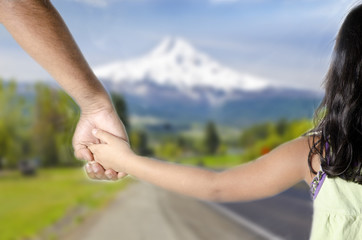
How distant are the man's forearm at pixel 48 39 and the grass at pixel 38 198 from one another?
→ 123 inches

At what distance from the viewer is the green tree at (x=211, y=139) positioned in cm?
285

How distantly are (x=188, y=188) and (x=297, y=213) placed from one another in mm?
4645

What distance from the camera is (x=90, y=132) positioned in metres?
0.76

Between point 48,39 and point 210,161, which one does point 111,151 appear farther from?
point 210,161

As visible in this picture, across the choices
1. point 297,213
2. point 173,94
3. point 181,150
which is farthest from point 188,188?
point 297,213

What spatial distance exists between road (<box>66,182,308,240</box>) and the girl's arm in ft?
12.3

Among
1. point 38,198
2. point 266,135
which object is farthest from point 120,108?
point 38,198

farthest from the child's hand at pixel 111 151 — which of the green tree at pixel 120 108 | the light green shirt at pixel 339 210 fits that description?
the light green shirt at pixel 339 210

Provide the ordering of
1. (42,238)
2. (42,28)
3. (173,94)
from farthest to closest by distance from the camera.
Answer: (42,238) < (173,94) < (42,28)

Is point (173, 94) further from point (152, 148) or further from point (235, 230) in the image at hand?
point (235, 230)

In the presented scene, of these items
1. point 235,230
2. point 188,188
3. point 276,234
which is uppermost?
point 188,188

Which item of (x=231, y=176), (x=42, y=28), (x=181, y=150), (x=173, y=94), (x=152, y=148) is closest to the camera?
(x=231, y=176)

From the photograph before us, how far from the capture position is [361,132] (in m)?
0.54

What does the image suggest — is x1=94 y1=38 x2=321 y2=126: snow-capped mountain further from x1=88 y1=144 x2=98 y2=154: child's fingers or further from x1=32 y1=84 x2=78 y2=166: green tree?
x1=88 y1=144 x2=98 y2=154: child's fingers
